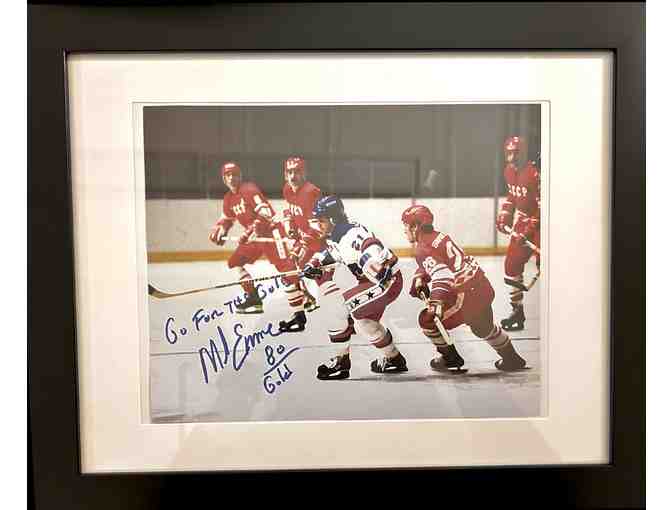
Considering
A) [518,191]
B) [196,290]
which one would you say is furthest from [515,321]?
[196,290]

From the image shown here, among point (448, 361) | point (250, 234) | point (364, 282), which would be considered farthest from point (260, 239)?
point (448, 361)

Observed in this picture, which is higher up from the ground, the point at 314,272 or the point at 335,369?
the point at 314,272

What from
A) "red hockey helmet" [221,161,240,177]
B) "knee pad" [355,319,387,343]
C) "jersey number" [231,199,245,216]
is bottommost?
"knee pad" [355,319,387,343]

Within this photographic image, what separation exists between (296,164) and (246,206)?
7 cm

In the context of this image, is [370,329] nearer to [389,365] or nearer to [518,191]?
[389,365]

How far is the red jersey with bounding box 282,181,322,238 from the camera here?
2.05 ft

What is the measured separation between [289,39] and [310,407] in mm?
405

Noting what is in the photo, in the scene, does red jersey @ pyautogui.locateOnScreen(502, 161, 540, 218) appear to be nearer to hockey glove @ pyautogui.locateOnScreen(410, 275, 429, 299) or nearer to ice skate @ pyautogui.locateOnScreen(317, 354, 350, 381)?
hockey glove @ pyautogui.locateOnScreen(410, 275, 429, 299)

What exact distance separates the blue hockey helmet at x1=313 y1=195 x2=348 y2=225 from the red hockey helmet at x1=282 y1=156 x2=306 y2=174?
4 cm

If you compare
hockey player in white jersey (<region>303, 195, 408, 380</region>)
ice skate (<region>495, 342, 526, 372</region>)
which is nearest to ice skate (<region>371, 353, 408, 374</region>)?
hockey player in white jersey (<region>303, 195, 408, 380</region>)

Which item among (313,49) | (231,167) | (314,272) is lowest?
(314,272)

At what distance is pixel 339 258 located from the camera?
0.63 metres
